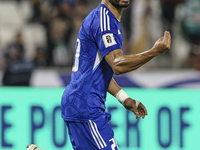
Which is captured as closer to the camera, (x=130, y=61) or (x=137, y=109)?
(x=130, y=61)

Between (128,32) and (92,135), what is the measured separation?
5.05m

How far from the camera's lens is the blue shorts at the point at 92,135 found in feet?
8.71

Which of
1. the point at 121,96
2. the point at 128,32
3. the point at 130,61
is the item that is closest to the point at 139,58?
the point at 130,61

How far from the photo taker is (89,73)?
2621 mm

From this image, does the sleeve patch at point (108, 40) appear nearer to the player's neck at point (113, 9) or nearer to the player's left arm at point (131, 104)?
the player's neck at point (113, 9)

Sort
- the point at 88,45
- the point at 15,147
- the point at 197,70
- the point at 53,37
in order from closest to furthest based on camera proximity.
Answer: the point at 88,45, the point at 15,147, the point at 197,70, the point at 53,37

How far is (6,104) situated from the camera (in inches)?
184

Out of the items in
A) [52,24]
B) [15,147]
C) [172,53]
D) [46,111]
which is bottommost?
[15,147]

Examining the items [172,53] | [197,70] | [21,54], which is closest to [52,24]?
[21,54]

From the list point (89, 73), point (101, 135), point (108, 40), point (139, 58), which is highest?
point (108, 40)

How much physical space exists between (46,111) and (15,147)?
579 millimetres

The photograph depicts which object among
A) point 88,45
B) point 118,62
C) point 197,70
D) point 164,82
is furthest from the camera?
point 197,70

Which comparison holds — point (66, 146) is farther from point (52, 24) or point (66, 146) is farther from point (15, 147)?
point (52, 24)

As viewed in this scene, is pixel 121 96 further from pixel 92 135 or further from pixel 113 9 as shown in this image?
pixel 113 9
